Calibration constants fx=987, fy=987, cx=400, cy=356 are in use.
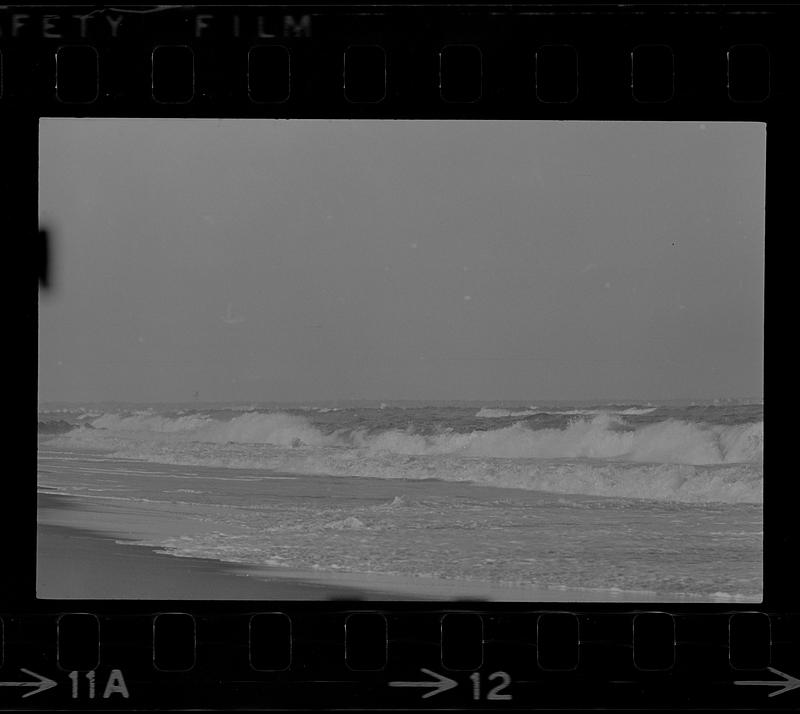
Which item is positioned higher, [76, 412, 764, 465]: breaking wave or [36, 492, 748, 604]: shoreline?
[76, 412, 764, 465]: breaking wave

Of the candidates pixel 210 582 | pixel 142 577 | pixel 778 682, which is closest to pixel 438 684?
pixel 778 682

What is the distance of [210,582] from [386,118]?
2.00 meters

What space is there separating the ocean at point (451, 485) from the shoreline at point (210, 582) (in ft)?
0.22

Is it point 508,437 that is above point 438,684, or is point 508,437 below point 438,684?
above

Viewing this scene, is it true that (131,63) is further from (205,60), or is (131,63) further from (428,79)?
(428,79)

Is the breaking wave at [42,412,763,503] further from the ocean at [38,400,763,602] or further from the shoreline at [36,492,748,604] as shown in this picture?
the shoreline at [36,492,748,604]

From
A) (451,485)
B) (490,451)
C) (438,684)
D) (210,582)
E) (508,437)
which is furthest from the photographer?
(508,437)

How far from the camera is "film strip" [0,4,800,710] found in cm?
222

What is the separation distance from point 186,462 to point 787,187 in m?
5.59

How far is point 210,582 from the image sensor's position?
3.57 metres

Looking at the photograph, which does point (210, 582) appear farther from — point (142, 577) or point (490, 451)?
point (490, 451)

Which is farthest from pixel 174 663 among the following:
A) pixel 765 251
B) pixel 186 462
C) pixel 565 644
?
pixel 186 462

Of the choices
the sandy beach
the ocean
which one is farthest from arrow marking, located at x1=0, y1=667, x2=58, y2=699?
the ocean

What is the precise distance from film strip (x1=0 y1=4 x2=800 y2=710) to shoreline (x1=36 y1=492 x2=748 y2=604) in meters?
1.09
